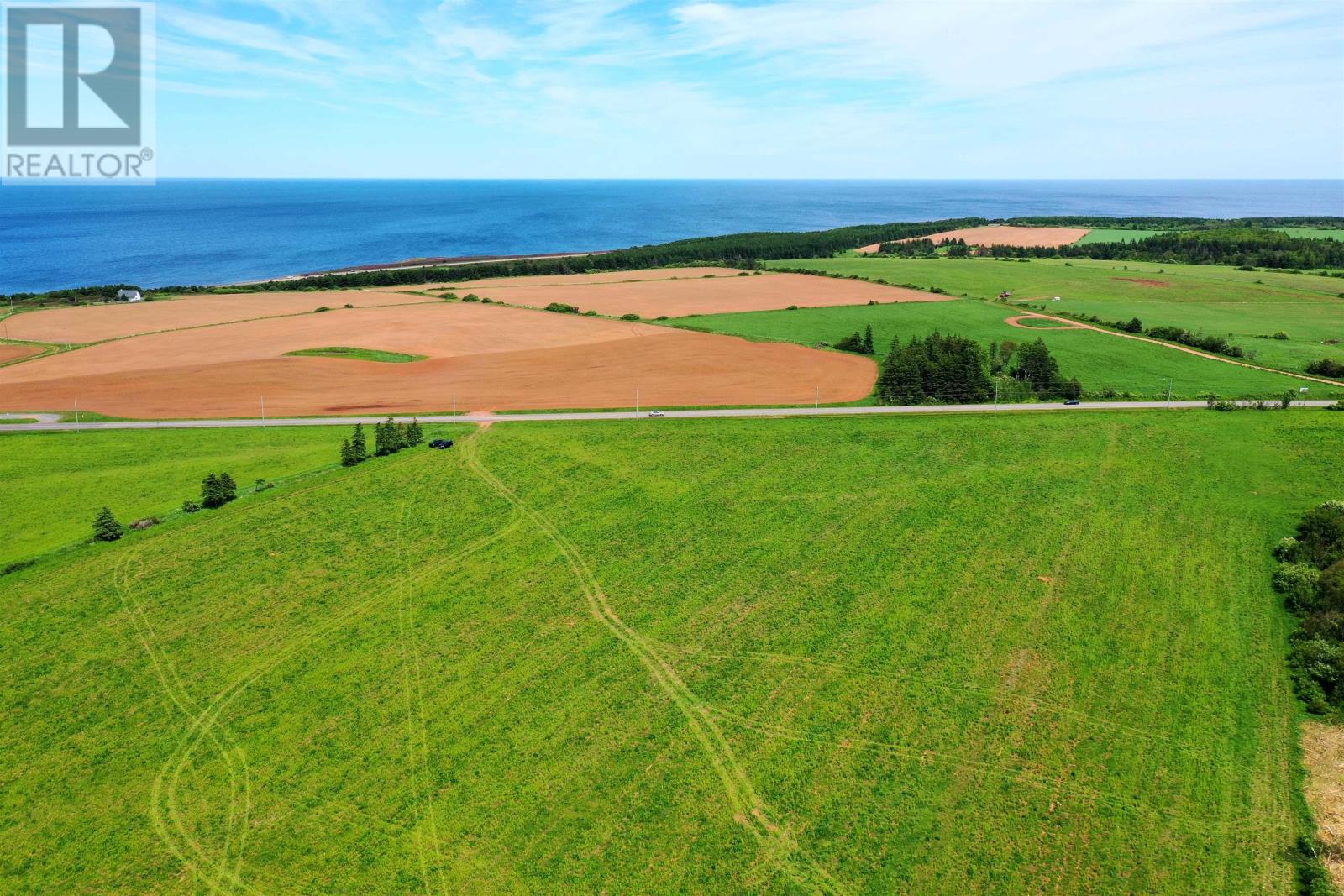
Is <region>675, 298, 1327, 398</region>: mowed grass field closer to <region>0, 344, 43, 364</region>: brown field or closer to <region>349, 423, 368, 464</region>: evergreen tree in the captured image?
<region>349, 423, 368, 464</region>: evergreen tree

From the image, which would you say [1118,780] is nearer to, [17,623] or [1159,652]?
[1159,652]

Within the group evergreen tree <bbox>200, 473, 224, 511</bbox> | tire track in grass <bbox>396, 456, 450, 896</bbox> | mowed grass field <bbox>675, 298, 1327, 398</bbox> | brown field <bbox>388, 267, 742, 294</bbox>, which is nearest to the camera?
tire track in grass <bbox>396, 456, 450, 896</bbox>

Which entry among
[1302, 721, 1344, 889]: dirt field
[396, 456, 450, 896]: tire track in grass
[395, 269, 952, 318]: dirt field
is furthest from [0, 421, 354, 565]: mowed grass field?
[395, 269, 952, 318]: dirt field

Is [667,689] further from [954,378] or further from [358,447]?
[954,378]

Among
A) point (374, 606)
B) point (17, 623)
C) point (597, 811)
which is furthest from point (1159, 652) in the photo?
point (17, 623)

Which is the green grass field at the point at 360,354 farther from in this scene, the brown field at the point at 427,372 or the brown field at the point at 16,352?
the brown field at the point at 16,352

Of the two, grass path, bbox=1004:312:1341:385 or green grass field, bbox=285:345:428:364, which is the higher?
grass path, bbox=1004:312:1341:385

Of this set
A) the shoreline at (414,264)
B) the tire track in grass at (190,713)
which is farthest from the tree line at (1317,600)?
the shoreline at (414,264)
